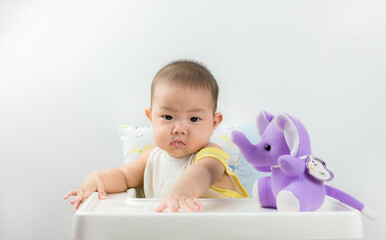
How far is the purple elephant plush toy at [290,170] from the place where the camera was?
0.68m

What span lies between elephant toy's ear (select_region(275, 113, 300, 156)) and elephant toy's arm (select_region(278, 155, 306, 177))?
34mm

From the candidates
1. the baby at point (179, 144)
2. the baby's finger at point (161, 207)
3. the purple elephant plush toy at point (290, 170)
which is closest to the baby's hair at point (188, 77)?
the baby at point (179, 144)

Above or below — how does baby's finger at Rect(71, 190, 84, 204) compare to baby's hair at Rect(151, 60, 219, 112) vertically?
below

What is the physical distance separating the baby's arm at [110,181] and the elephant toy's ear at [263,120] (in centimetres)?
37

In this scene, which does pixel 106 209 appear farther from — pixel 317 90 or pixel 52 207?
pixel 317 90

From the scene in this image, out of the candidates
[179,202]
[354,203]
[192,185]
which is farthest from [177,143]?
[354,203]

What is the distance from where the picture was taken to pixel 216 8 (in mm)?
1790

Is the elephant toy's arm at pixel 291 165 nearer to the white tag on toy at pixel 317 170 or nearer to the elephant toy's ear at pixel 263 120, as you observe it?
the white tag on toy at pixel 317 170

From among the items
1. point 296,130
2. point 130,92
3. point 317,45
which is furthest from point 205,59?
point 296,130

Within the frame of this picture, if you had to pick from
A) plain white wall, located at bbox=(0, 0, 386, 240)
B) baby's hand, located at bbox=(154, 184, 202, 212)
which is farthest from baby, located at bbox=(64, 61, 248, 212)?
plain white wall, located at bbox=(0, 0, 386, 240)

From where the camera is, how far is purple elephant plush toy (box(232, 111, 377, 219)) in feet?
2.22

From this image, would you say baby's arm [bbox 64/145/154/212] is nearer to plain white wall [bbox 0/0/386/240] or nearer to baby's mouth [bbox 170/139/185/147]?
baby's mouth [bbox 170/139/185/147]

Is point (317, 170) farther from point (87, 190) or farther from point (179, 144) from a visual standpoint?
point (87, 190)

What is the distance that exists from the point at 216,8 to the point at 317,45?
1.59 feet
